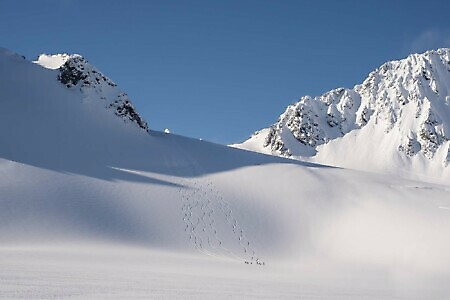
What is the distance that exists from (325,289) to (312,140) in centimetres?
10685

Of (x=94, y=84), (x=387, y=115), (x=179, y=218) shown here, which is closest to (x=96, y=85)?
(x=94, y=84)

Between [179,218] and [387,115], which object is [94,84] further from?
[387,115]

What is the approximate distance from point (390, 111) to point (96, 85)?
91.3 metres

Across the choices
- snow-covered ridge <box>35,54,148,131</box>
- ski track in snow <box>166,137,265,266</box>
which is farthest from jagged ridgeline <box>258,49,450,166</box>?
ski track in snow <box>166,137,265,266</box>

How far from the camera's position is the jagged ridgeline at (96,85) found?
4884 cm

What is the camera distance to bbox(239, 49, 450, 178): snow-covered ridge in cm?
10894

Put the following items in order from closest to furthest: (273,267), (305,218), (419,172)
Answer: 1. (273,267)
2. (305,218)
3. (419,172)

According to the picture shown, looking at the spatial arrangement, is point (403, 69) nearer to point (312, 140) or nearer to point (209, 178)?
point (312, 140)

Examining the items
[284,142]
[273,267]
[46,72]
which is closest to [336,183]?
[273,267]

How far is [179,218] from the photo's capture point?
29.9 metres

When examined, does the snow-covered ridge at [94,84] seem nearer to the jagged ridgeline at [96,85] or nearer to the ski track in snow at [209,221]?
the jagged ridgeline at [96,85]

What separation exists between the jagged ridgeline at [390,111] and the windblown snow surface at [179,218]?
70.9m

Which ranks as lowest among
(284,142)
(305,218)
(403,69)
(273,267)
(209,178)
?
(273,267)

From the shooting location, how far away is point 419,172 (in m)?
98.9
